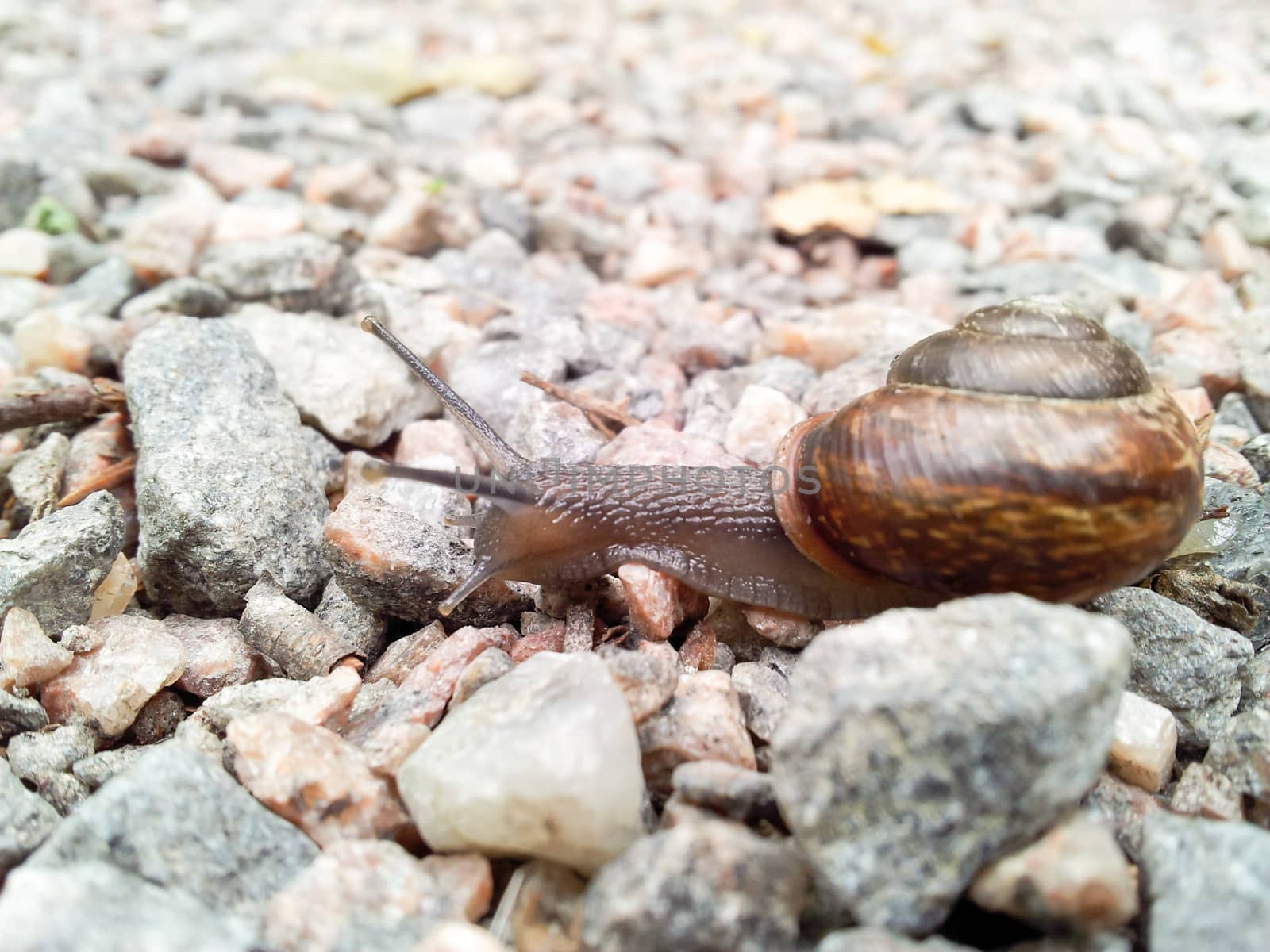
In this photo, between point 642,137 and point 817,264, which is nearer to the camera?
point 817,264

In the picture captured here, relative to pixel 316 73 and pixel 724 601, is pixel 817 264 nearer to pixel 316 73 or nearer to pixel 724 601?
pixel 724 601

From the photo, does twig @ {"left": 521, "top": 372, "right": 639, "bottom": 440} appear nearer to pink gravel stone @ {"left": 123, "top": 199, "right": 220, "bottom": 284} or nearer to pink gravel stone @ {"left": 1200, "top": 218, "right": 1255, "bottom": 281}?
pink gravel stone @ {"left": 123, "top": 199, "right": 220, "bottom": 284}

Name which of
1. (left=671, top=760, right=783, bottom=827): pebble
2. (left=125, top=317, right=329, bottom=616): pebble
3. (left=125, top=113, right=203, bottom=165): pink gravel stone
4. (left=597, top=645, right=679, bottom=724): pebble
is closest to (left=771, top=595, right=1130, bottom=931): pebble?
(left=671, top=760, right=783, bottom=827): pebble

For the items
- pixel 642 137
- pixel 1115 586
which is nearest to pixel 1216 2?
pixel 642 137

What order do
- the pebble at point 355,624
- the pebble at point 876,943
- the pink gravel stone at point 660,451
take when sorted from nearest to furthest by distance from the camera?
the pebble at point 876,943
the pebble at point 355,624
the pink gravel stone at point 660,451

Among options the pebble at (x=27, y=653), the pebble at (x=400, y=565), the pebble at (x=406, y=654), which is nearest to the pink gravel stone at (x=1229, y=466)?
the pebble at (x=400, y=565)

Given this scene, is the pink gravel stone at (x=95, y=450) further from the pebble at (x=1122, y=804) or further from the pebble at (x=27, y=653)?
the pebble at (x=1122, y=804)

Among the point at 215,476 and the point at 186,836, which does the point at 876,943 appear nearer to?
the point at 186,836

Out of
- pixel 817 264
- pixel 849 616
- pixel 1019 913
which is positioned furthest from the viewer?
pixel 817 264
